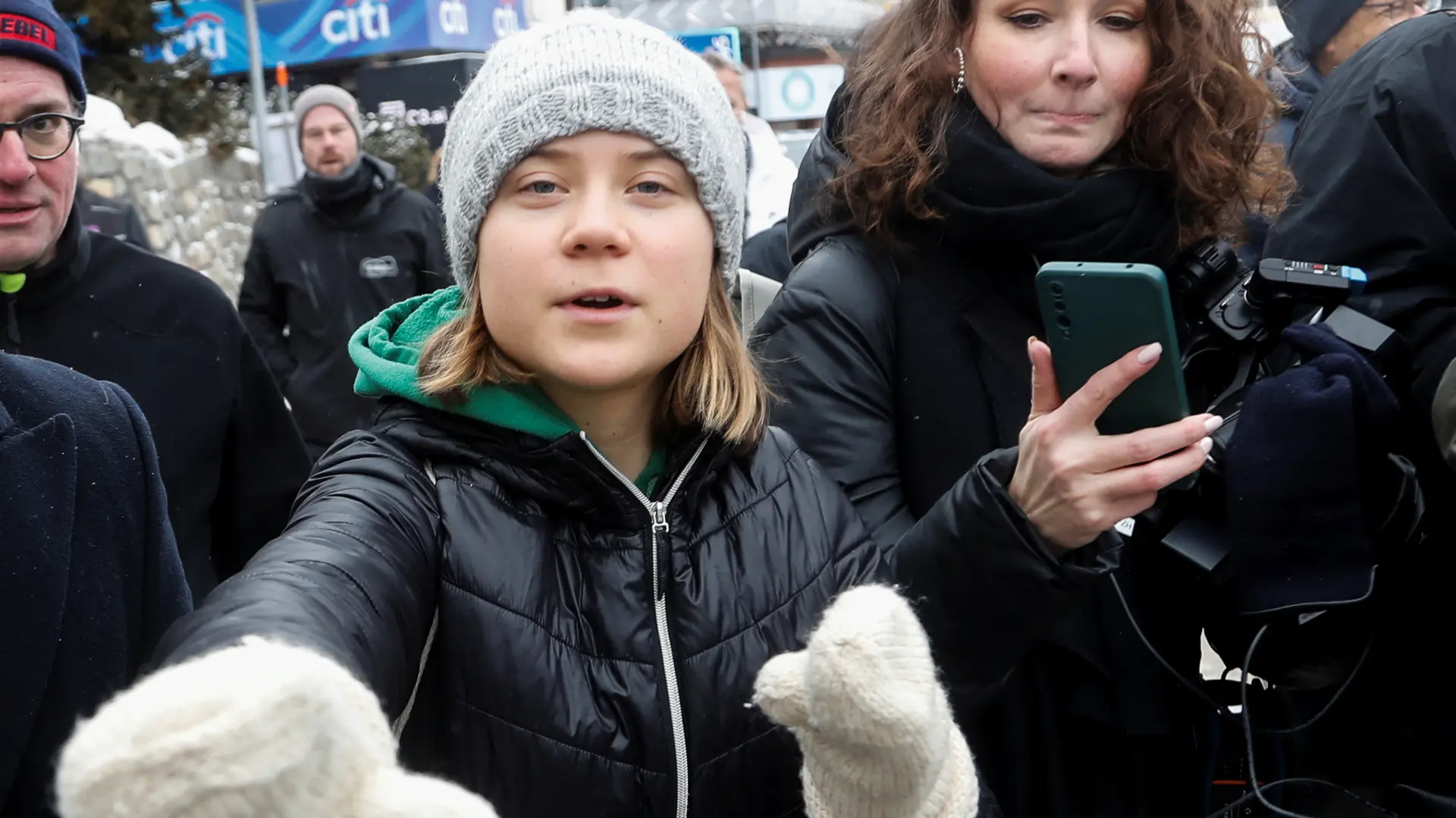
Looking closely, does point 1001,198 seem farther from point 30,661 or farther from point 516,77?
point 30,661

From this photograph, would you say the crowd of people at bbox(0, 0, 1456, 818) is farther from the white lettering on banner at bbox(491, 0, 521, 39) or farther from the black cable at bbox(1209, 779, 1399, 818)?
the white lettering on banner at bbox(491, 0, 521, 39)

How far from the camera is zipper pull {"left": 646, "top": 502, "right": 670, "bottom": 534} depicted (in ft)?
5.68

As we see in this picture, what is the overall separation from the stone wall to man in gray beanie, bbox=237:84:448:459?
4.43 metres

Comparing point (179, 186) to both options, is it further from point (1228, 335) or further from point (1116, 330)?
point (1116, 330)

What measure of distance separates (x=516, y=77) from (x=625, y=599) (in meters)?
0.65

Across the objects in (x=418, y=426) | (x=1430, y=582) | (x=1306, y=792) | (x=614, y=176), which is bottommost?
(x=1306, y=792)

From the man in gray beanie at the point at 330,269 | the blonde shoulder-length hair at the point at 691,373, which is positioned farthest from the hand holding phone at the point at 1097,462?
the man in gray beanie at the point at 330,269

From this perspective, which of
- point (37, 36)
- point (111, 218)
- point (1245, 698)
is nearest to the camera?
point (1245, 698)

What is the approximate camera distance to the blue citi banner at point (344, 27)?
2370cm

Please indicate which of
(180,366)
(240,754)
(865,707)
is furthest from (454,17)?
(240,754)

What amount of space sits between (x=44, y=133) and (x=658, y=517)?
1.70m

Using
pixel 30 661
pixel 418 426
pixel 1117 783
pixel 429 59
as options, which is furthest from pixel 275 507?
pixel 429 59

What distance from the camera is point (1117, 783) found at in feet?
7.54

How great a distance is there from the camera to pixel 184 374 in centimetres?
323
